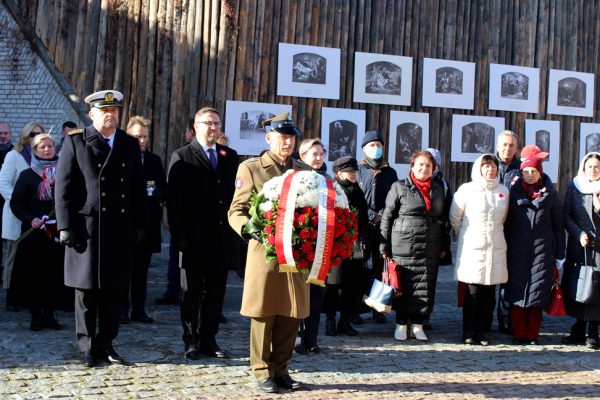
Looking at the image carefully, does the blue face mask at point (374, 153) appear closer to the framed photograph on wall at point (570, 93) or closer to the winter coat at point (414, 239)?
the winter coat at point (414, 239)

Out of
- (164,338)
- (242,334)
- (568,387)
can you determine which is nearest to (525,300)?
(568,387)

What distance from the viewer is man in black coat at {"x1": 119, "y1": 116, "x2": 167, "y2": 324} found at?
750cm

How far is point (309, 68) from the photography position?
1150 cm

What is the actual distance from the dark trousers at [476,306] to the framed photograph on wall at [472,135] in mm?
5498

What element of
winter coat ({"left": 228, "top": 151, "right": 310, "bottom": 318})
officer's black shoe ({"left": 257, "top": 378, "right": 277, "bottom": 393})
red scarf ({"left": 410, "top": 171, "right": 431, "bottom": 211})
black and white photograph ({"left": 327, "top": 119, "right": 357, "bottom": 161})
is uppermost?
black and white photograph ({"left": 327, "top": 119, "right": 357, "bottom": 161})

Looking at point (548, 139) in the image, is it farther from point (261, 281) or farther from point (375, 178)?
point (261, 281)

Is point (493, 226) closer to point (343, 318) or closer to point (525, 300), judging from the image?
point (525, 300)

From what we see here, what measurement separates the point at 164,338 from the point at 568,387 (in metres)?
3.25

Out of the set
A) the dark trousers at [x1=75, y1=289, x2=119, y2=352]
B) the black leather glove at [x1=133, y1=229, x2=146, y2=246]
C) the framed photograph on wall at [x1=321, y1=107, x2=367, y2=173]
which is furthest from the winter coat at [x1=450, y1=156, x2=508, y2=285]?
the framed photograph on wall at [x1=321, y1=107, x2=367, y2=173]

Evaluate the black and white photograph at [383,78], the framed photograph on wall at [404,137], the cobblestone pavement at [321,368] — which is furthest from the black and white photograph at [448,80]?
the cobblestone pavement at [321,368]

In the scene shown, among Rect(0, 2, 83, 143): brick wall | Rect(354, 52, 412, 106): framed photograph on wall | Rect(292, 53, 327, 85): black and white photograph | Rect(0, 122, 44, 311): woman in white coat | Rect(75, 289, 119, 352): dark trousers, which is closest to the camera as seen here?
Rect(75, 289, 119, 352): dark trousers

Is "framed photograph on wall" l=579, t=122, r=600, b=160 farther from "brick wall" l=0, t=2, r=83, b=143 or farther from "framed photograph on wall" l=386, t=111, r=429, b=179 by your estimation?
"brick wall" l=0, t=2, r=83, b=143

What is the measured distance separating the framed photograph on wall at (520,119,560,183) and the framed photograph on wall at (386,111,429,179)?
6.51ft

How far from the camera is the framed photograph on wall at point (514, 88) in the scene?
12844 millimetres
